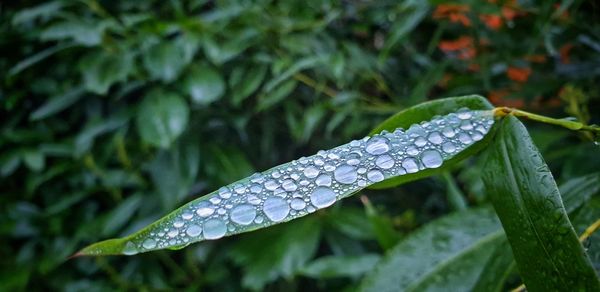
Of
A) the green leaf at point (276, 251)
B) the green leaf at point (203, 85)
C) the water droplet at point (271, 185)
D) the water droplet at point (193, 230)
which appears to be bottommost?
the green leaf at point (276, 251)

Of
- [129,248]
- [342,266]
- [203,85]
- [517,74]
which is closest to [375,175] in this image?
[129,248]

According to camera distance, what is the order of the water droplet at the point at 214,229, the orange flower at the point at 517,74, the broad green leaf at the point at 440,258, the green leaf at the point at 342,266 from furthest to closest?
1. the orange flower at the point at 517,74
2. the green leaf at the point at 342,266
3. the broad green leaf at the point at 440,258
4. the water droplet at the point at 214,229

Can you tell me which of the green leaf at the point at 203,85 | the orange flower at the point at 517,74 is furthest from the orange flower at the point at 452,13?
the green leaf at the point at 203,85

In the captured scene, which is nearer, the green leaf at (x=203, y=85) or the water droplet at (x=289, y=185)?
the water droplet at (x=289, y=185)

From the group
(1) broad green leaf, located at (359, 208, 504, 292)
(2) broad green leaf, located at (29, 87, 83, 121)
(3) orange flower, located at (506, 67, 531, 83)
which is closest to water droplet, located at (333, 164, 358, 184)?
(1) broad green leaf, located at (359, 208, 504, 292)

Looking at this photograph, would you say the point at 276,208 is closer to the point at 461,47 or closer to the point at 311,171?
the point at 311,171

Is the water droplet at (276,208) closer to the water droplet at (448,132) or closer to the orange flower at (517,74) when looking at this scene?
the water droplet at (448,132)

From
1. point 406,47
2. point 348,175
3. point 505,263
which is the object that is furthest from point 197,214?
point 406,47

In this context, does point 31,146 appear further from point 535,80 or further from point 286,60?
point 535,80
